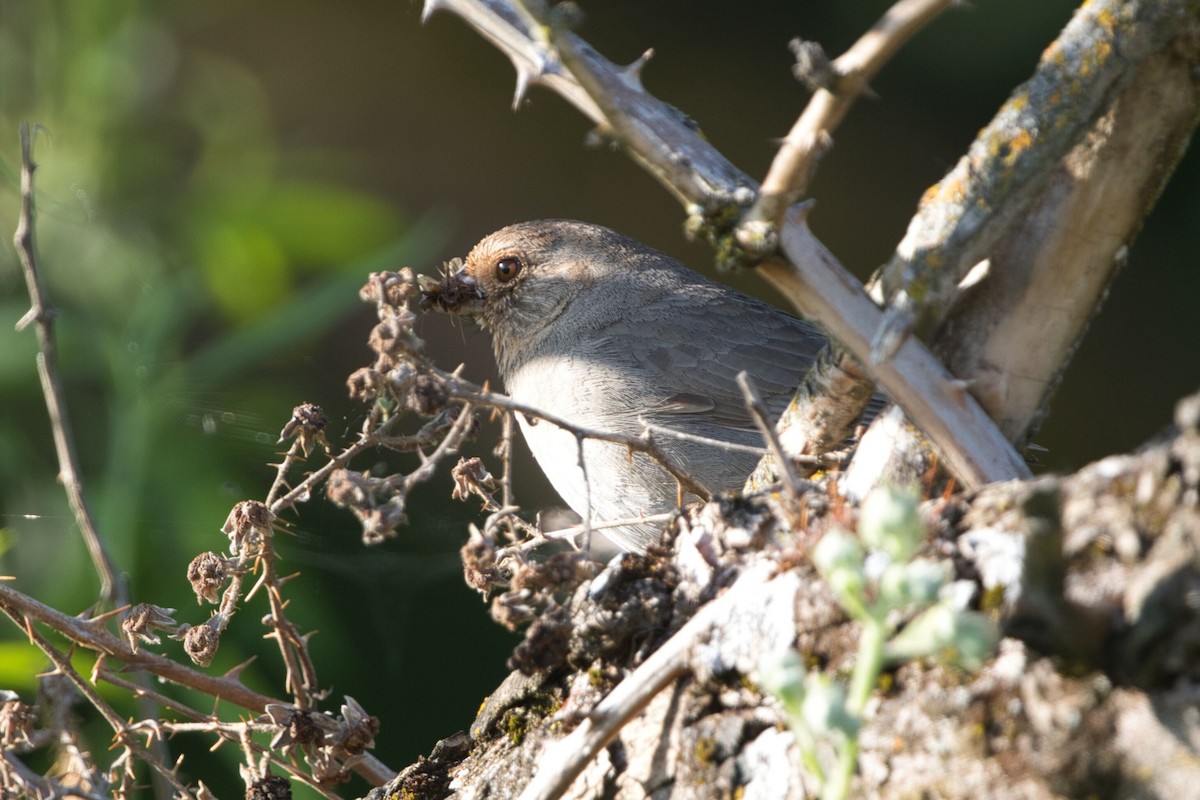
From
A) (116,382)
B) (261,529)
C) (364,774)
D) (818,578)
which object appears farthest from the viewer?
(116,382)

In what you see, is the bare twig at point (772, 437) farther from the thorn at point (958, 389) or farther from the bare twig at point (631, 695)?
the thorn at point (958, 389)

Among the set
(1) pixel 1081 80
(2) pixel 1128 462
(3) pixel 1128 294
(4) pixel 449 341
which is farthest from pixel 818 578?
(3) pixel 1128 294

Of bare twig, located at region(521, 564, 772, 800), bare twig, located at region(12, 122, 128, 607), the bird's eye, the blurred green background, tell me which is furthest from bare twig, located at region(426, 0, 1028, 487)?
the bird's eye

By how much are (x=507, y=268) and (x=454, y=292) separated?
26cm

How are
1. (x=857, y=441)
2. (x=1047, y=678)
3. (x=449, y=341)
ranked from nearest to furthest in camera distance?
1. (x=1047, y=678)
2. (x=857, y=441)
3. (x=449, y=341)

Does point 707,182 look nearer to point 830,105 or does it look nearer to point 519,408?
point 830,105

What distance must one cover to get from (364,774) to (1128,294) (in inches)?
170

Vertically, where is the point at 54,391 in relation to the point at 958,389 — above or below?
above

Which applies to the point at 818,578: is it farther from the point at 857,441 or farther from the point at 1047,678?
the point at 857,441

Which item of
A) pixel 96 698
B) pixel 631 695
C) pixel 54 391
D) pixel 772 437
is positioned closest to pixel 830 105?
pixel 772 437

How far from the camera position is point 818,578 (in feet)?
4.79

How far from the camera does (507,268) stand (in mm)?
3795

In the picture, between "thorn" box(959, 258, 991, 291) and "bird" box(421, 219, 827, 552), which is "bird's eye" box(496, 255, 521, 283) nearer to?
"bird" box(421, 219, 827, 552)

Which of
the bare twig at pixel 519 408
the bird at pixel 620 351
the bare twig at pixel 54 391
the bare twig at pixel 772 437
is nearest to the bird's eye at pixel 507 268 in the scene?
the bird at pixel 620 351
